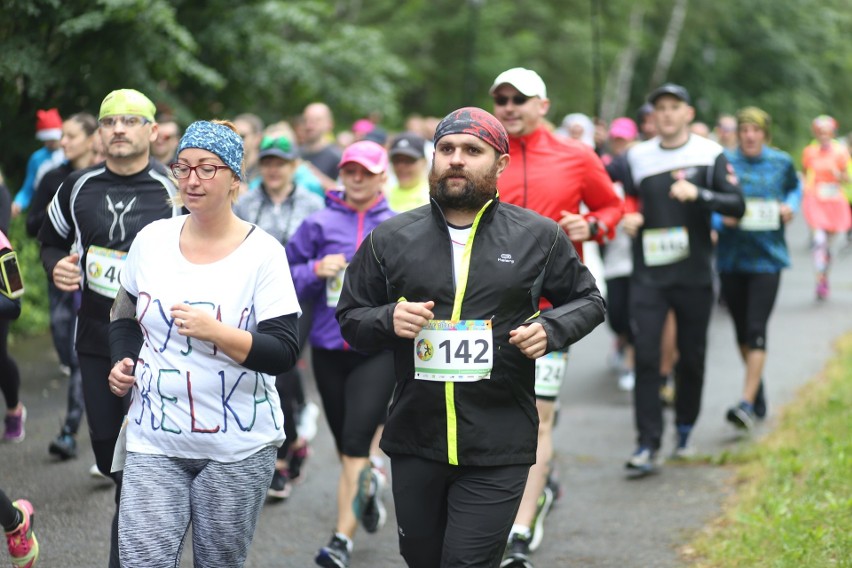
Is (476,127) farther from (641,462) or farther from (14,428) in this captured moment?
(14,428)

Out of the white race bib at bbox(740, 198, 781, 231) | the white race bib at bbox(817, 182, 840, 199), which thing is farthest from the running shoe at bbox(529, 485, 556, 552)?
the white race bib at bbox(817, 182, 840, 199)

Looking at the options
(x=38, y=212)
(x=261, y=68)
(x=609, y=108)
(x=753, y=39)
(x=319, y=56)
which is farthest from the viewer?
(x=753, y=39)

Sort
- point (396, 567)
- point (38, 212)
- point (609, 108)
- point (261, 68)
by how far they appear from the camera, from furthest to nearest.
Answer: point (609, 108) → point (261, 68) → point (38, 212) → point (396, 567)

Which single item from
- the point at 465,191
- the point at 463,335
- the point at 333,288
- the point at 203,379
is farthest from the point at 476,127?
the point at 333,288

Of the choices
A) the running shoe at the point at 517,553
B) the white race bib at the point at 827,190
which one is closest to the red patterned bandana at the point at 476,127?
the running shoe at the point at 517,553

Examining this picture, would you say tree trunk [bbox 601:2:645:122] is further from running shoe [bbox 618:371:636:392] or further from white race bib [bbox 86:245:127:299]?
white race bib [bbox 86:245:127:299]

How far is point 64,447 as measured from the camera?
8.02 metres

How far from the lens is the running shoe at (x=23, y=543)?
215 inches

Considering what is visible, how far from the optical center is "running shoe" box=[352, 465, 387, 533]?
6.36m

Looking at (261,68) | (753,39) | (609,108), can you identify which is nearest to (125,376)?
(261,68)

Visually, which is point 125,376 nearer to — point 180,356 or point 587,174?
point 180,356

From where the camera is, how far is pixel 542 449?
652cm

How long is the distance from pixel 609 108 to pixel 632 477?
34.6 metres

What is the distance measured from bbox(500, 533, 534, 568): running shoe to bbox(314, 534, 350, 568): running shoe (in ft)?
2.59
